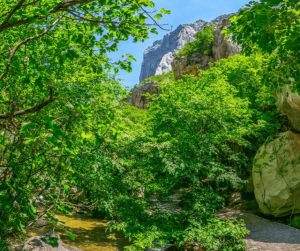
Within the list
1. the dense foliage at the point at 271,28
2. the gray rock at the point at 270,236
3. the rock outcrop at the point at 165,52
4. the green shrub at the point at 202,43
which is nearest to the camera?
the dense foliage at the point at 271,28

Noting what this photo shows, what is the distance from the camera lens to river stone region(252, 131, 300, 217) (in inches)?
383

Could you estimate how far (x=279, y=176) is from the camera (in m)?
10.2

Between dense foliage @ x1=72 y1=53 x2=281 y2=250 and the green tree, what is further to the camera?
dense foliage @ x1=72 y1=53 x2=281 y2=250

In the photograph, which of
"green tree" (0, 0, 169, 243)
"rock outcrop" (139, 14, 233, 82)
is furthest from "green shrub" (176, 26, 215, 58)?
"rock outcrop" (139, 14, 233, 82)

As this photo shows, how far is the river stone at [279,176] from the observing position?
9.72 m

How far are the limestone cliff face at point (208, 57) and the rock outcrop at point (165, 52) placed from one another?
2783 inches

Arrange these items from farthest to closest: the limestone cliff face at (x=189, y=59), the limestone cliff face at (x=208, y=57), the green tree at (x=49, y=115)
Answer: the limestone cliff face at (x=189, y=59) < the limestone cliff face at (x=208, y=57) < the green tree at (x=49, y=115)

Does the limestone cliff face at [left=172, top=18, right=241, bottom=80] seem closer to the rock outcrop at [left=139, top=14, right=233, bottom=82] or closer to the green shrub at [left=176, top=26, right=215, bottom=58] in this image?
the green shrub at [left=176, top=26, right=215, bottom=58]

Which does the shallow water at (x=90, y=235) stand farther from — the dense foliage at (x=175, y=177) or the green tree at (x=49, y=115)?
the green tree at (x=49, y=115)

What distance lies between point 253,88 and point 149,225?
13.4 m

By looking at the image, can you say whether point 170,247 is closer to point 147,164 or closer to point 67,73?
point 147,164

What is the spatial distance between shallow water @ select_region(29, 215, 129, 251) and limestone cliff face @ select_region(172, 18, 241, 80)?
27.1 meters

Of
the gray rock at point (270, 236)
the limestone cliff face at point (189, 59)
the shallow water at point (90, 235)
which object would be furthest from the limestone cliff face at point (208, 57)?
the shallow water at point (90, 235)

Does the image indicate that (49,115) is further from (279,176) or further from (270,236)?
(279,176)
